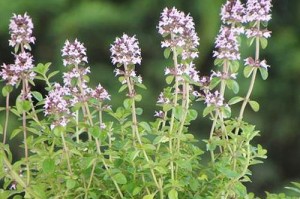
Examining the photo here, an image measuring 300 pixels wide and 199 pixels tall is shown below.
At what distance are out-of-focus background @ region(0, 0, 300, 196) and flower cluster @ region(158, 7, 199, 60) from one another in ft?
4.28

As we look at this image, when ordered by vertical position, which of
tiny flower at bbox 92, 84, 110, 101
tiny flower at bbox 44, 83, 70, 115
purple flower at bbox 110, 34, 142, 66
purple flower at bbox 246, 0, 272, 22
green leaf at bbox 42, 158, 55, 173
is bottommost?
green leaf at bbox 42, 158, 55, 173

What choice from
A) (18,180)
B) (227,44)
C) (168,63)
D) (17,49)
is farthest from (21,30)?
(168,63)

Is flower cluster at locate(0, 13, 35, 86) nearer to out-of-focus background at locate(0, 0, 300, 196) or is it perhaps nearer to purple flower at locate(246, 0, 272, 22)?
purple flower at locate(246, 0, 272, 22)

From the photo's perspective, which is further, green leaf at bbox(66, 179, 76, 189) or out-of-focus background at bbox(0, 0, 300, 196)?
out-of-focus background at bbox(0, 0, 300, 196)

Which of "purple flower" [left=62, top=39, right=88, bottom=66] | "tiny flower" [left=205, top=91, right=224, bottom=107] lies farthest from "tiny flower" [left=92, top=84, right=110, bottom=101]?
"tiny flower" [left=205, top=91, right=224, bottom=107]

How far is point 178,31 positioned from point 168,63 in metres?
1.42

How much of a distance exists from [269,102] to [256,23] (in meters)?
1.58

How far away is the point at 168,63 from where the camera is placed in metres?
2.68

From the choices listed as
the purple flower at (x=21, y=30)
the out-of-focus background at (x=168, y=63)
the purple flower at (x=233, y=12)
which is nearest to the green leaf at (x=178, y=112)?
the purple flower at (x=233, y=12)

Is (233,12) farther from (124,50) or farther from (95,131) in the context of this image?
(95,131)

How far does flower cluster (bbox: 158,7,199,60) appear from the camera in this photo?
1.26m

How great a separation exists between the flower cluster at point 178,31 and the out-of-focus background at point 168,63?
131 cm

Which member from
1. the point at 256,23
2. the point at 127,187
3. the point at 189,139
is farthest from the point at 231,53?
the point at 127,187

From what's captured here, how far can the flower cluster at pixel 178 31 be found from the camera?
1.26 metres
